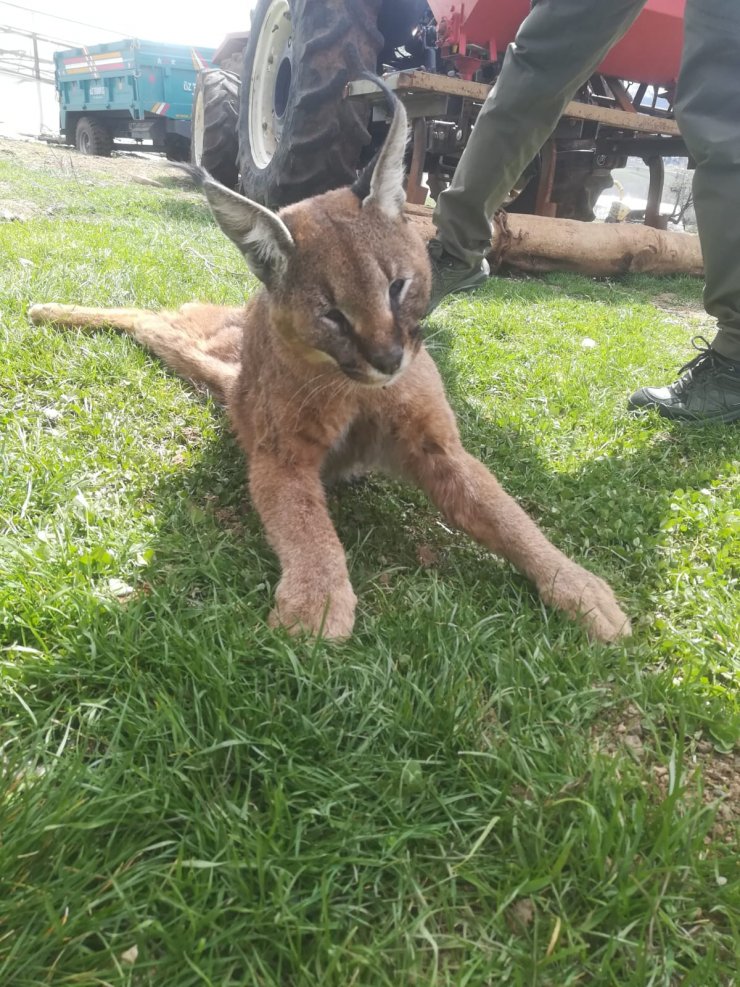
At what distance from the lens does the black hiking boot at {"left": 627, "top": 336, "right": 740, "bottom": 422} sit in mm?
3922

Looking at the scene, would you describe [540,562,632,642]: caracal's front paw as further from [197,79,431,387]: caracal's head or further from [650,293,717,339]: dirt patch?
[650,293,717,339]: dirt patch

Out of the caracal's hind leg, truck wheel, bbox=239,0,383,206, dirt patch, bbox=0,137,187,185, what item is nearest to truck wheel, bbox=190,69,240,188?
truck wheel, bbox=239,0,383,206

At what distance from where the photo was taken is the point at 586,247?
8102 mm

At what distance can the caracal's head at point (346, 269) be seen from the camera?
2.41 meters

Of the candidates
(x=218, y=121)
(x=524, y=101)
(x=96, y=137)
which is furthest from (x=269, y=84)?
(x=96, y=137)

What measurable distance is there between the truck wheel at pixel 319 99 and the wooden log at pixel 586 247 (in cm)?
114

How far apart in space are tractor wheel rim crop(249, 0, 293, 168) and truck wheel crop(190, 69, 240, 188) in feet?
4.72

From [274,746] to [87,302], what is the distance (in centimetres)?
410

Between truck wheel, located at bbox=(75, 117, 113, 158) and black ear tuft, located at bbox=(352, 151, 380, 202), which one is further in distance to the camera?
truck wheel, located at bbox=(75, 117, 113, 158)

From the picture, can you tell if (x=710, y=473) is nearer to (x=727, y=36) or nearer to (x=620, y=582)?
(x=620, y=582)

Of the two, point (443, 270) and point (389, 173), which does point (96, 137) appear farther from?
point (389, 173)

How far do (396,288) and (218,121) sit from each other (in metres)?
7.73

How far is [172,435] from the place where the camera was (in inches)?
129

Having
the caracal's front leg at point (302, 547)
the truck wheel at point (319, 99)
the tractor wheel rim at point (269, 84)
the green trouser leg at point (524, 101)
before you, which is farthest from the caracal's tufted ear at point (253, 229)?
the tractor wheel rim at point (269, 84)
